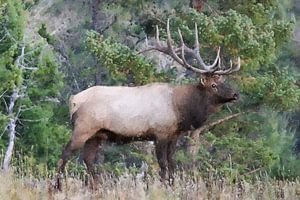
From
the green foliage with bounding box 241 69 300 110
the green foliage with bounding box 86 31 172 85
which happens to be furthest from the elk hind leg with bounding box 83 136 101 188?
the green foliage with bounding box 241 69 300 110

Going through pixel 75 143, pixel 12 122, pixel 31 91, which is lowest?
pixel 75 143

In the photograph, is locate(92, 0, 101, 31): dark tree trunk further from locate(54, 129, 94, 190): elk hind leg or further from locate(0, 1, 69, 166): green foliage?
locate(54, 129, 94, 190): elk hind leg

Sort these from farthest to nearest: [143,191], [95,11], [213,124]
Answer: [95,11] → [213,124] → [143,191]

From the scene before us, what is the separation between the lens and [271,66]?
19.3 meters

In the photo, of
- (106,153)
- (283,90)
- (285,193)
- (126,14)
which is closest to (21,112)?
(106,153)

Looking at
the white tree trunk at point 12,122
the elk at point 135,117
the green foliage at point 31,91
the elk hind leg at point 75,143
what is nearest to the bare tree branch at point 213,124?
the green foliage at point 31,91

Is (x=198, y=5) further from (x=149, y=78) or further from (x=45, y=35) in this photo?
(x=45, y=35)

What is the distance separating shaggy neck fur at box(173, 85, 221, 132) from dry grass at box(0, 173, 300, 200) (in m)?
3.19

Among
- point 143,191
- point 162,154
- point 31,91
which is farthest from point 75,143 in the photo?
point 31,91

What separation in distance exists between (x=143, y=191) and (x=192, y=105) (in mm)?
4647

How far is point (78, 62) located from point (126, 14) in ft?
5.71

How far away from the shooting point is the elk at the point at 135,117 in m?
12.4

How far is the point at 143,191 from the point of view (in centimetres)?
849

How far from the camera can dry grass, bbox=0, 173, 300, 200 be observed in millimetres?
8609
